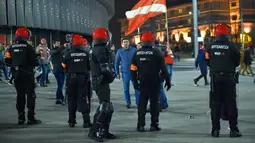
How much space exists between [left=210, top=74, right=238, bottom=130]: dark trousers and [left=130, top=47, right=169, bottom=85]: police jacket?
0.97 metres

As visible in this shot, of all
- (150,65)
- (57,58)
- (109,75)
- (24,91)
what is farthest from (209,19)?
(109,75)

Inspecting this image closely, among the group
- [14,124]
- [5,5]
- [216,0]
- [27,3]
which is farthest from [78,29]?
[216,0]

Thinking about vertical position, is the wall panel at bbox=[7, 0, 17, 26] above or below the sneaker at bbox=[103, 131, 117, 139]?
above

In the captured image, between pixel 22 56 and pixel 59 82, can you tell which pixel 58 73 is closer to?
pixel 59 82

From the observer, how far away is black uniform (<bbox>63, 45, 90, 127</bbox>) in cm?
732

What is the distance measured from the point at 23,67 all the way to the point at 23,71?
8 cm

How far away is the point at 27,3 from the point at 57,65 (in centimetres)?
1881

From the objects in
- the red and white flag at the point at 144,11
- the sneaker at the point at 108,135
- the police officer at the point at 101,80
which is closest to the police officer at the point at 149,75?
the sneaker at the point at 108,135

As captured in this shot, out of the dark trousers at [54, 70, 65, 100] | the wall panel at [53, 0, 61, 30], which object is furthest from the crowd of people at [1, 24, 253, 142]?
the wall panel at [53, 0, 61, 30]

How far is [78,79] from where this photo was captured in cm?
735

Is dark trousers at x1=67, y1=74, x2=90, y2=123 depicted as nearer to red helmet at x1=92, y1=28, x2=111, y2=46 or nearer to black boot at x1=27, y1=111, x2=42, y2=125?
black boot at x1=27, y1=111, x2=42, y2=125

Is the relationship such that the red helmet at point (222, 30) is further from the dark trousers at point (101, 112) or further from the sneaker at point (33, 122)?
the sneaker at point (33, 122)

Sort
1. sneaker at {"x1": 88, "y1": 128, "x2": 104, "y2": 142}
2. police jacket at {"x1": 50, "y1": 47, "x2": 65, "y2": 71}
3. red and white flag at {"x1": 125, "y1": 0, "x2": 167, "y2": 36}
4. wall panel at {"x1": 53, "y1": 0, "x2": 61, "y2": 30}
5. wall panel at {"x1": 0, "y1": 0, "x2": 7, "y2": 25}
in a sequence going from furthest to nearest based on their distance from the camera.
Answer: wall panel at {"x1": 53, "y1": 0, "x2": 61, "y2": 30}
wall panel at {"x1": 0, "y1": 0, "x2": 7, "y2": 25}
red and white flag at {"x1": 125, "y1": 0, "x2": 167, "y2": 36}
police jacket at {"x1": 50, "y1": 47, "x2": 65, "y2": 71}
sneaker at {"x1": 88, "y1": 128, "x2": 104, "y2": 142}

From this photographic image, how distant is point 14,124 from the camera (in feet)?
25.7
